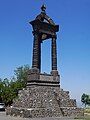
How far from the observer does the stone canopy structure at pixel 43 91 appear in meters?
32.5

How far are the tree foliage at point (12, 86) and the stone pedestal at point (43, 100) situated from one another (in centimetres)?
2834

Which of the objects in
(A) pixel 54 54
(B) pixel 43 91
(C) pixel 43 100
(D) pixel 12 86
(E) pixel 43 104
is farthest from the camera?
(D) pixel 12 86

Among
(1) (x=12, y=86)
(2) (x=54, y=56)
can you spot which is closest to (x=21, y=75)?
(1) (x=12, y=86)

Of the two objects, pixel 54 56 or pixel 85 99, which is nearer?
pixel 54 56

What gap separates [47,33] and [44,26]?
0.97 m

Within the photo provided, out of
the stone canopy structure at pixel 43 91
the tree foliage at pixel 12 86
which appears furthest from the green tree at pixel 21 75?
the stone canopy structure at pixel 43 91

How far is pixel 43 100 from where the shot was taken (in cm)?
3338

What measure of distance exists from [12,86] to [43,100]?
3349cm

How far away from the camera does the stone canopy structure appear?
3247cm

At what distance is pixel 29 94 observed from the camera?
33781 millimetres

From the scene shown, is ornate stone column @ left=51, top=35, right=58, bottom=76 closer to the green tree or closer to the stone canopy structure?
the stone canopy structure

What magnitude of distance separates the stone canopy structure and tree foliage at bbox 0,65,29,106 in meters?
27.2


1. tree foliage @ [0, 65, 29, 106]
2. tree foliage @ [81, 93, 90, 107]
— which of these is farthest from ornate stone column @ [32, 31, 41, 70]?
tree foliage @ [81, 93, 90, 107]

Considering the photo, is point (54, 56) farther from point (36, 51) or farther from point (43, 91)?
point (43, 91)
